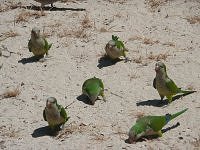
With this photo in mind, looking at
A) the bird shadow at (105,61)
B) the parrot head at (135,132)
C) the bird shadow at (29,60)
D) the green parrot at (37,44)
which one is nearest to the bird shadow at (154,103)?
the parrot head at (135,132)

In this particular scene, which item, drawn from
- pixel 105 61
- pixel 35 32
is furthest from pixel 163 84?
pixel 35 32

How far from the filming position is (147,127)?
529cm

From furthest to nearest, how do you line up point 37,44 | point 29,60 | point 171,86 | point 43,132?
point 29,60 → point 37,44 → point 171,86 → point 43,132

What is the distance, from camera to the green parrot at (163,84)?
5.83 meters

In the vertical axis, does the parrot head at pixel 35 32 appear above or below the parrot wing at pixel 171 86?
above

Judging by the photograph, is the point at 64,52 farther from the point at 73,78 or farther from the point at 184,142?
the point at 184,142

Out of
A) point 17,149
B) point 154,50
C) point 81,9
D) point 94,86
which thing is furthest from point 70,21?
point 17,149

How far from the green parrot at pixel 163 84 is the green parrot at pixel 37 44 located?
179 cm

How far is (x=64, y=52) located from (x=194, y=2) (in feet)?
7.64

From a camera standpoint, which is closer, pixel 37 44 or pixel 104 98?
pixel 104 98

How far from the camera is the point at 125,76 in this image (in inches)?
267

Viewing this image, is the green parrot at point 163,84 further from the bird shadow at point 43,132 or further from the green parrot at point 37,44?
the green parrot at point 37,44

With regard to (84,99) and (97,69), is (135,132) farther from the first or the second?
(97,69)

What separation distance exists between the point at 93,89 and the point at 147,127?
1021 mm
